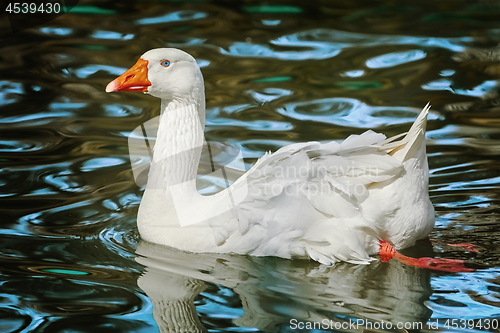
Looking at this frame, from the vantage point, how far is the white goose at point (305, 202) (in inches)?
172

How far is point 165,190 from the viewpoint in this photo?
472cm

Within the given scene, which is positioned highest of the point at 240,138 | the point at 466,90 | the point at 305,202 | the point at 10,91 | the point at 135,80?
the point at 135,80

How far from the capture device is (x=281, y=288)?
13.3 feet

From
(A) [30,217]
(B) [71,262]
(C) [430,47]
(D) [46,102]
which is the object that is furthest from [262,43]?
(B) [71,262]

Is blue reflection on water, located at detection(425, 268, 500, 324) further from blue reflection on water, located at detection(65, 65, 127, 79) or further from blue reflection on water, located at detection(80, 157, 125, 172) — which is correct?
blue reflection on water, located at detection(65, 65, 127, 79)

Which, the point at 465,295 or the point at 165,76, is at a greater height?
the point at 165,76

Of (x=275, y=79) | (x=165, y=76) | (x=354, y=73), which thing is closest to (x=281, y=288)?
(x=165, y=76)

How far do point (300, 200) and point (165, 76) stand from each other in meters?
1.37

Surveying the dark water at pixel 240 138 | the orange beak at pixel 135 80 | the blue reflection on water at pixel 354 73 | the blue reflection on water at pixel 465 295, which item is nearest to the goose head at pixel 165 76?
the orange beak at pixel 135 80

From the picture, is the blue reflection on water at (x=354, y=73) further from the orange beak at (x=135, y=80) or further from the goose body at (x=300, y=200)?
the orange beak at (x=135, y=80)

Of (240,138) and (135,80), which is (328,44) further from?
(135,80)

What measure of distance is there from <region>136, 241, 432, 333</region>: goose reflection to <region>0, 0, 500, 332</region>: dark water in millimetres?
14

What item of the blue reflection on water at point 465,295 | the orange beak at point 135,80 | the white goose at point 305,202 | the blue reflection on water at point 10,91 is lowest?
the blue reflection on water at point 465,295

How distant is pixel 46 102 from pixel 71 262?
14.4ft
